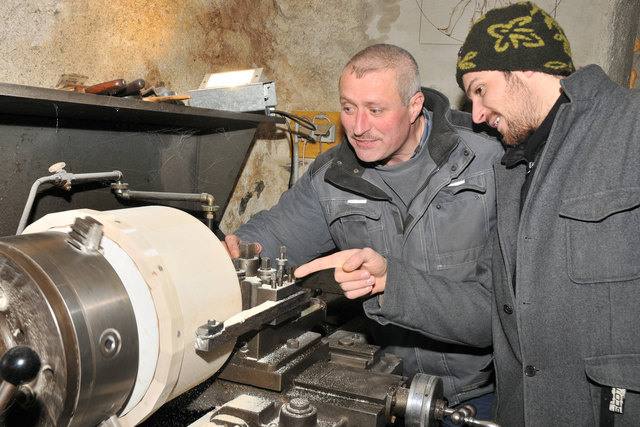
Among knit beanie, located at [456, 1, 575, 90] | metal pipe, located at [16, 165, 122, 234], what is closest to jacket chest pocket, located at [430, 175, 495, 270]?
knit beanie, located at [456, 1, 575, 90]

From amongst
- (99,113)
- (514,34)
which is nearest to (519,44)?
(514,34)

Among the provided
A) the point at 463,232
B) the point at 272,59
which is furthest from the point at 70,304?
the point at 272,59

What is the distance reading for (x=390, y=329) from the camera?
6.01 feet

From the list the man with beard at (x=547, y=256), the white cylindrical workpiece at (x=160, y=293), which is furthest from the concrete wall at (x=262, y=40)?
the man with beard at (x=547, y=256)

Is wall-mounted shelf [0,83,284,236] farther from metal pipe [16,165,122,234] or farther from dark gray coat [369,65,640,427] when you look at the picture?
dark gray coat [369,65,640,427]

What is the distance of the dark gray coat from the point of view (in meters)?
1.08

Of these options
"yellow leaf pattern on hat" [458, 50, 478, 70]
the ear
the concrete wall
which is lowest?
the ear

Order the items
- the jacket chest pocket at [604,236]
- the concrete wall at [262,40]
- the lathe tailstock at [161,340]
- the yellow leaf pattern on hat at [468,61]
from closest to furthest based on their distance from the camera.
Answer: the lathe tailstock at [161,340] < the jacket chest pocket at [604,236] < the yellow leaf pattern on hat at [468,61] < the concrete wall at [262,40]

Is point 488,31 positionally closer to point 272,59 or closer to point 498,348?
point 498,348

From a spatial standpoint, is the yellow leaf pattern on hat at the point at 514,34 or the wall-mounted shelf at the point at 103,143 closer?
the yellow leaf pattern on hat at the point at 514,34

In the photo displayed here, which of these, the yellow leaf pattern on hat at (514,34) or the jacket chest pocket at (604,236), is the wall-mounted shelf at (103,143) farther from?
the jacket chest pocket at (604,236)

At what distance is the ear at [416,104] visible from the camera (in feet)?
5.93

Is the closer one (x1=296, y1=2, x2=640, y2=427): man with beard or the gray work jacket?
(x1=296, y1=2, x2=640, y2=427): man with beard

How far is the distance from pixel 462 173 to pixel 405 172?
21cm
